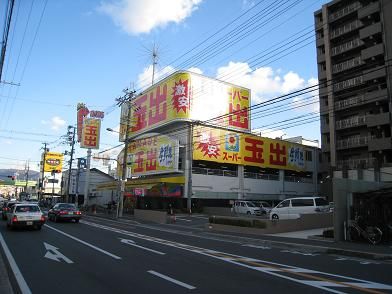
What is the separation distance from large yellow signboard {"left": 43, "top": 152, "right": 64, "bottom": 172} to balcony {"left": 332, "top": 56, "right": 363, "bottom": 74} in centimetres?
6226

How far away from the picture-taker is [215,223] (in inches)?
1094

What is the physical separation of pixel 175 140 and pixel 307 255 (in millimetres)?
32124

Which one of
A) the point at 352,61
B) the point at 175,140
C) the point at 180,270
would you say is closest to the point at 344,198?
the point at 180,270

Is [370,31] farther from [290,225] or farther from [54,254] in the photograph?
[54,254]

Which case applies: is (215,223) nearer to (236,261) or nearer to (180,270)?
(236,261)

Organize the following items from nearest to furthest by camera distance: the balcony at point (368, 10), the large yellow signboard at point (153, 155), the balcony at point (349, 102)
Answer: the large yellow signboard at point (153, 155) → the balcony at point (368, 10) → the balcony at point (349, 102)

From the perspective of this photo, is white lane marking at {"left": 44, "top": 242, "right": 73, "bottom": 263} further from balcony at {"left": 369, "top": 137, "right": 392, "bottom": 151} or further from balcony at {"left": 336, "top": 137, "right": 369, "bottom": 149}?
balcony at {"left": 336, "top": 137, "right": 369, "bottom": 149}

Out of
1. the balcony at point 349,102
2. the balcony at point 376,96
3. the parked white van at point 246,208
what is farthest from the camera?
the balcony at point 349,102

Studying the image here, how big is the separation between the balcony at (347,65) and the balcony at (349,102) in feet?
13.3

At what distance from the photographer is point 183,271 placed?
1014 centimetres

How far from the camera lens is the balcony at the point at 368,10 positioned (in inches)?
1800

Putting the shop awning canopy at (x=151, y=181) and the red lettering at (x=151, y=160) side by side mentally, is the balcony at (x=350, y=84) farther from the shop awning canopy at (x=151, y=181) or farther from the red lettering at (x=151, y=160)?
the red lettering at (x=151, y=160)

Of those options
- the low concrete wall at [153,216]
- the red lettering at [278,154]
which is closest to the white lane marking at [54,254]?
the low concrete wall at [153,216]

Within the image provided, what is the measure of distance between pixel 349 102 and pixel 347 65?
193 inches
